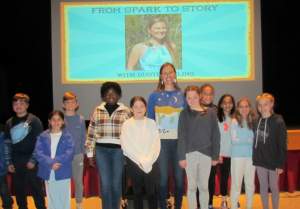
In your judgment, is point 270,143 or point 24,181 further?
point 24,181

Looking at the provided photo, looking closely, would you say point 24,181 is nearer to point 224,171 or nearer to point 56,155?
point 56,155

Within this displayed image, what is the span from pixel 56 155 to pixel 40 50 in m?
2.65

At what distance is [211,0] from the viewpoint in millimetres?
3762

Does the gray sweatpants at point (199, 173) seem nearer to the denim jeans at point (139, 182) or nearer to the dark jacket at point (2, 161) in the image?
the denim jeans at point (139, 182)

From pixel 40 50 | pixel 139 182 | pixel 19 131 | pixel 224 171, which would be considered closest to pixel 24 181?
pixel 19 131

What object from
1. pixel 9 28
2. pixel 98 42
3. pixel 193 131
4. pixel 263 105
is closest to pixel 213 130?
pixel 193 131

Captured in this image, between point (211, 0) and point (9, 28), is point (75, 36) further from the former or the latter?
point (211, 0)

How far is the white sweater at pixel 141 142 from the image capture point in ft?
7.13

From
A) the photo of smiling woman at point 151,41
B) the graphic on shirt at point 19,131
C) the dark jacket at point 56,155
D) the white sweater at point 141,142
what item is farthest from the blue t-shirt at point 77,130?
the photo of smiling woman at point 151,41

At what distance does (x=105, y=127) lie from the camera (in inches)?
93.0

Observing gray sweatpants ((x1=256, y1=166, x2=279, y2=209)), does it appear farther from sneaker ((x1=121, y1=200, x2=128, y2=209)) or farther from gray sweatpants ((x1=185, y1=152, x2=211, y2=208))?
sneaker ((x1=121, y1=200, x2=128, y2=209))

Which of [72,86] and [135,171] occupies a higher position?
[72,86]

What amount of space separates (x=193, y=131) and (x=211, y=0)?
2.36 metres

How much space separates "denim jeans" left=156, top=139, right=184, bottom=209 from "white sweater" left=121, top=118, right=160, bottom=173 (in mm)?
149
